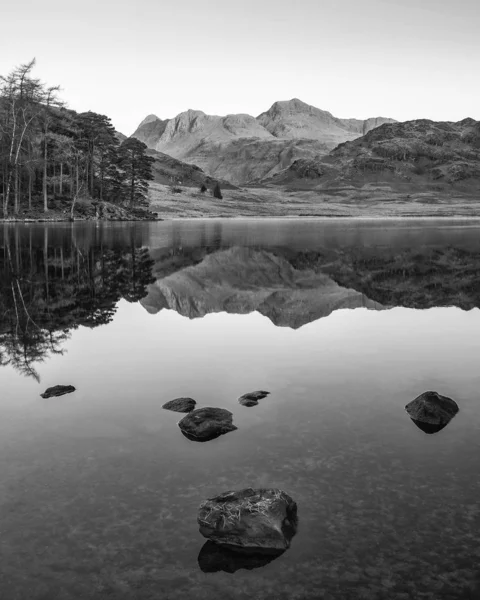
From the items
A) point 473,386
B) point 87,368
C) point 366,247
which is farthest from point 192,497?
point 366,247

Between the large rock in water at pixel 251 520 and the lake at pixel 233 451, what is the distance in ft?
0.64

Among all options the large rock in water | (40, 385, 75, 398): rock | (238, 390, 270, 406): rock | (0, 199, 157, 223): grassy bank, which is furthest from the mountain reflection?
(0, 199, 157, 223): grassy bank

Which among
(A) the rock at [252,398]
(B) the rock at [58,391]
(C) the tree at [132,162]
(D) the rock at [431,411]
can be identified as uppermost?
A: (C) the tree at [132,162]

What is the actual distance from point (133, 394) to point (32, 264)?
2717 cm

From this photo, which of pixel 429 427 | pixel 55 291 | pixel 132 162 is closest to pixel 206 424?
pixel 429 427

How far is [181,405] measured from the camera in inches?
496

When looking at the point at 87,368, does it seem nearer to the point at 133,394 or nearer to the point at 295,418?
the point at 133,394

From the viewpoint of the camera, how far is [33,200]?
4323 inches

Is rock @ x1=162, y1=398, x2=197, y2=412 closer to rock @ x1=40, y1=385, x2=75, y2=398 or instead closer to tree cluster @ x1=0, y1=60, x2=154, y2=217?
rock @ x1=40, y1=385, x2=75, y2=398

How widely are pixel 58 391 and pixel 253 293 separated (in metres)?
18.5

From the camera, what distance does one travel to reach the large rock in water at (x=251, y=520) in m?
7.59

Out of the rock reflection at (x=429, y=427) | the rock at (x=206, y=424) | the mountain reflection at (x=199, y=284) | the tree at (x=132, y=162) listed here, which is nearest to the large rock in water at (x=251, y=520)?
the rock at (x=206, y=424)

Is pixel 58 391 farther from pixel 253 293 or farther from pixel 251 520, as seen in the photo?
pixel 253 293

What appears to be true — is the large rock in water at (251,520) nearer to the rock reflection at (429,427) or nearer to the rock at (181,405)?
the rock at (181,405)
